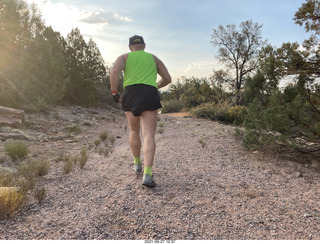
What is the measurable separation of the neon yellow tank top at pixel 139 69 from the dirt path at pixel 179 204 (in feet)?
4.44

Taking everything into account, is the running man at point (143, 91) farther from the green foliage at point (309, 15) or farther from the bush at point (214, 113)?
the bush at point (214, 113)

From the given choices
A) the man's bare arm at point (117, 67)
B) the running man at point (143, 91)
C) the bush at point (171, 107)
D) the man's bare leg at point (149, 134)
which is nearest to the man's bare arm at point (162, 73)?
the running man at point (143, 91)

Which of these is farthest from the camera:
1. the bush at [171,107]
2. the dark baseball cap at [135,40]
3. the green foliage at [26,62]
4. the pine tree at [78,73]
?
the bush at [171,107]

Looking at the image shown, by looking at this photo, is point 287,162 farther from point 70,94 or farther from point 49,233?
point 70,94

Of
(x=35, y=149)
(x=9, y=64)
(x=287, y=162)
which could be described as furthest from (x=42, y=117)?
(x=287, y=162)

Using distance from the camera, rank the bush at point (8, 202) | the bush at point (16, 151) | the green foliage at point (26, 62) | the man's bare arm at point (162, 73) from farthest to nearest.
Result: the green foliage at point (26, 62)
the bush at point (16, 151)
the man's bare arm at point (162, 73)
the bush at point (8, 202)

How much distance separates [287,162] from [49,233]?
405 centimetres

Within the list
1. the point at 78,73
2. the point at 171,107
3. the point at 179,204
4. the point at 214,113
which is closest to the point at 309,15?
the point at 179,204

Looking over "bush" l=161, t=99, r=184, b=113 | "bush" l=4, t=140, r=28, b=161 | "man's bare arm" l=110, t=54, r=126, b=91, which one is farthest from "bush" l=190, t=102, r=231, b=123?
"man's bare arm" l=110, t=54, r=126, b=91

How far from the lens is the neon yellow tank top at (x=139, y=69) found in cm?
302

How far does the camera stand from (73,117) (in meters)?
11.5

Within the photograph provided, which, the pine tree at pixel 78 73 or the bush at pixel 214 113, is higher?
the pine tree at pixel 78 73

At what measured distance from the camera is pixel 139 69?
3021 mm

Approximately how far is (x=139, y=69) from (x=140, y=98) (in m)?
0.37
